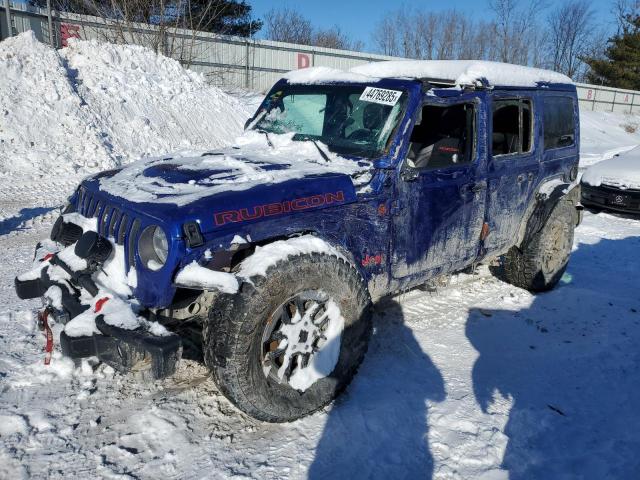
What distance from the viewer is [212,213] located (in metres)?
2.56

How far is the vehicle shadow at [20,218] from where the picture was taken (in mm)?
6230

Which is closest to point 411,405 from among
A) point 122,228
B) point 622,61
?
point 122,228

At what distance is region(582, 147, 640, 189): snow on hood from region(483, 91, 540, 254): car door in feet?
16.4

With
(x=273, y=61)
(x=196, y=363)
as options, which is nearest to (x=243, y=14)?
(x=273, y=61)

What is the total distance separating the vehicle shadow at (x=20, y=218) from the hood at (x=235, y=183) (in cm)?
346

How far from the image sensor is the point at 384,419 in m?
3.01

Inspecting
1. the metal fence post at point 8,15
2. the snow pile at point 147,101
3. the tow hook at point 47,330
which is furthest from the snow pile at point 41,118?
the tow hook at point 47,330

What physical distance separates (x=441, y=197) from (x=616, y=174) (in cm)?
664

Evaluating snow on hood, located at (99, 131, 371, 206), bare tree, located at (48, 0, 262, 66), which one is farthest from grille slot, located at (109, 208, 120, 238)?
bare tree, located at (48, 0, 262, 66)

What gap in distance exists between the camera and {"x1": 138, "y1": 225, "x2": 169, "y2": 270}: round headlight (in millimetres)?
2623

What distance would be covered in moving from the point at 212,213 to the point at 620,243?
21.3 feet

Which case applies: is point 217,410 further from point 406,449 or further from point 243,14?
point 243,14

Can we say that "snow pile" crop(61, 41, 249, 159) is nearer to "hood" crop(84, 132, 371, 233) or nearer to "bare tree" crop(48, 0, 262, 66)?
"bare tree" crop(48, 0, 262, 66)

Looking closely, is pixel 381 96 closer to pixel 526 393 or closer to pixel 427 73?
pixel 427 73
